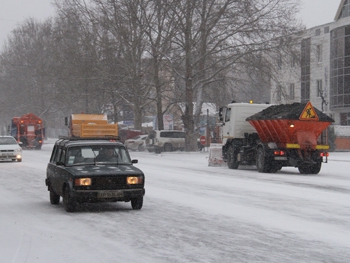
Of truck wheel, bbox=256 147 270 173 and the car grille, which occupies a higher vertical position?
the car grille

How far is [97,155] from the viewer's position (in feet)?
46.0

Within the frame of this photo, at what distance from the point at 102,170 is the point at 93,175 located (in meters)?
0.35

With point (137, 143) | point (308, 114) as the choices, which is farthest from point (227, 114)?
point (137, 143)

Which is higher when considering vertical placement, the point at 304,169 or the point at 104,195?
the point at 104,195

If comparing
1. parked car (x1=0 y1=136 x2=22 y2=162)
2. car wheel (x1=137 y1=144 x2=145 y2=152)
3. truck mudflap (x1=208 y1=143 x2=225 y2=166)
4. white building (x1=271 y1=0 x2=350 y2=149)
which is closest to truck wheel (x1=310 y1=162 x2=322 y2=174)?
truck mudflap (x1=208 y1=143 x2=225 y2=166)

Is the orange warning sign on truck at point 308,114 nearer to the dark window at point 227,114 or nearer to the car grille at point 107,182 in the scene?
the dark window at point 227,114

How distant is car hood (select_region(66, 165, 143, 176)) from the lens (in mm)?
12906

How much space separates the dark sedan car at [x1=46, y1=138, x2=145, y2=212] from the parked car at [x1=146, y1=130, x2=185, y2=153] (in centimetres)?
3681

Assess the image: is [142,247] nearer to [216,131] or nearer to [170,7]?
[170,7]

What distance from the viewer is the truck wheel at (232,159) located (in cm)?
2889

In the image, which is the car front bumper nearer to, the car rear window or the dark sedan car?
the dark sedan car

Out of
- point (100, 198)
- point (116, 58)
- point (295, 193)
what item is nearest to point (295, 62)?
point (116, 58)

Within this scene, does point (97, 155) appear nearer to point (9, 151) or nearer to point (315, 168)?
point (315, 168)

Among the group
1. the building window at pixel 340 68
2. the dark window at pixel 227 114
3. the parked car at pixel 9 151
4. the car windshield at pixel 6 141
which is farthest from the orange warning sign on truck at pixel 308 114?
the building window at pixel 340 68
